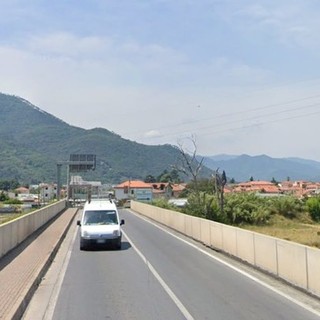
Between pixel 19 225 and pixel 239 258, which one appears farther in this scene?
pixel 19 225

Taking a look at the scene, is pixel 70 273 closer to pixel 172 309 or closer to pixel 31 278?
pixel 31 278

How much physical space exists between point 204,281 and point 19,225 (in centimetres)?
1130

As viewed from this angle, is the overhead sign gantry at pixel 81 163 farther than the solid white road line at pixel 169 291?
Yes

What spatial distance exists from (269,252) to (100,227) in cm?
927

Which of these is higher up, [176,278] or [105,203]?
[105,203]

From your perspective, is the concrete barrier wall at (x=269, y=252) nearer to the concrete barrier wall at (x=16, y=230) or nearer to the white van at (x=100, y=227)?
the white van at (x=100, y=227)

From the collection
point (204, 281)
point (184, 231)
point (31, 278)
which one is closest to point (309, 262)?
point (204, 281)

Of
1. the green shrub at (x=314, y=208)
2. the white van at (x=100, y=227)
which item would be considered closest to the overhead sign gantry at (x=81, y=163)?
the green shrub at (x=314, y=208)

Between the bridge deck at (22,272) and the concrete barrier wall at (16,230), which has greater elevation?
the concrete barrier wall at (16,230)

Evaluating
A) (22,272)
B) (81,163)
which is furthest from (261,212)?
(22,272)

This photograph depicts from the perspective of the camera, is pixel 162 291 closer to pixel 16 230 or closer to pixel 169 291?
pixel 169 291

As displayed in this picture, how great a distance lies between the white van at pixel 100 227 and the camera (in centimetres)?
2291

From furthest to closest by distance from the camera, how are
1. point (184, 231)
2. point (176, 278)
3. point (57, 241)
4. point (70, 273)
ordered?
point (184, 231)
point (57, 241)
point (70, 273)
point (176, 278)

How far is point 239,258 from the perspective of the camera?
18953 mm
